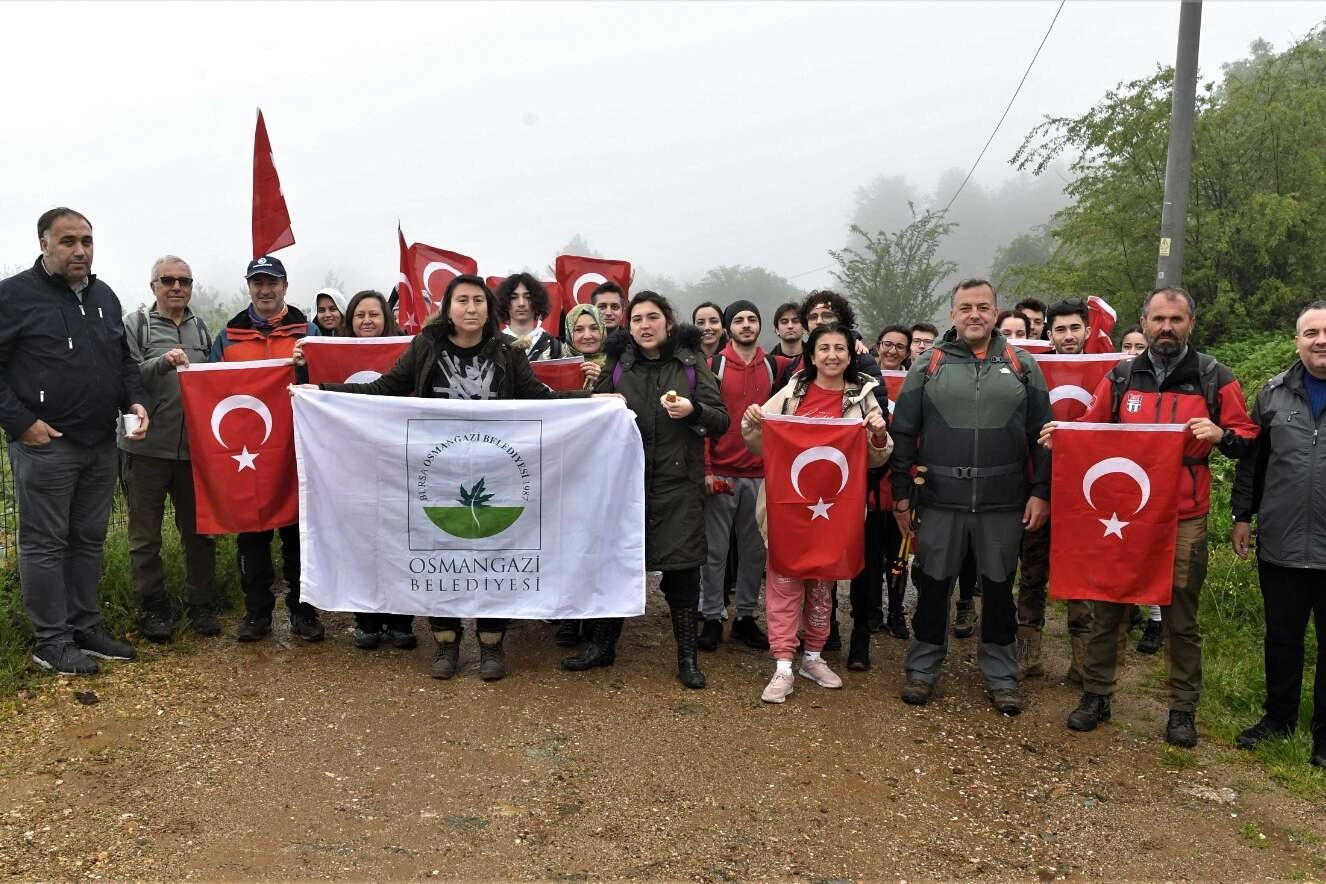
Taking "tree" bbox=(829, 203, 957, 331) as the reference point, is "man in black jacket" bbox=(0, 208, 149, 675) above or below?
below

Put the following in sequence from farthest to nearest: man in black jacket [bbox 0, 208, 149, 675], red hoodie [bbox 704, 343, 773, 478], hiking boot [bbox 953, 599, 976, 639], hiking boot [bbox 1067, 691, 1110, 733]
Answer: hiking boot [bbox 953, 599, 976, 639], red hoodie [bbox 704, 343, 773, 478], man in black jacket [bbox 0, 208, 149, 675], hiking boot [bbox 1067, 691, 1110, 733]

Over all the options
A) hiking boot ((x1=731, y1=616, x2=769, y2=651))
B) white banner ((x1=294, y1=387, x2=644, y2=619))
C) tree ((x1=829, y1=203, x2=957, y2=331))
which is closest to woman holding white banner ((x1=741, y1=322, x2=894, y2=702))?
hiking boot ((x1=731, y1=616, x2=769, y2=651))

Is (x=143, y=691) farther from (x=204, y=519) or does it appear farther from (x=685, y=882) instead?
(x=685, y=882)

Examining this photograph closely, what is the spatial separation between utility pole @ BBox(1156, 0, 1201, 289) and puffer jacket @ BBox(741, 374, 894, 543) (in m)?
5.53

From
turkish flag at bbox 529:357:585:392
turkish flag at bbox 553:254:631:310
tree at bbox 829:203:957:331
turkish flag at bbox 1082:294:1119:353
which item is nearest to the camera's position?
turkish flag at bbox 529:357:585:392

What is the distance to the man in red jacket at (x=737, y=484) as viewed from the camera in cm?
579

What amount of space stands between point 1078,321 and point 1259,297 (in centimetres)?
1165

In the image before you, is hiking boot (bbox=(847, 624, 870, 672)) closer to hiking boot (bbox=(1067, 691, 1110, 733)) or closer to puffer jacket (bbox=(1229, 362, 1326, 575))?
hiking boot (bbox=(1067, 691, 1110, 733))

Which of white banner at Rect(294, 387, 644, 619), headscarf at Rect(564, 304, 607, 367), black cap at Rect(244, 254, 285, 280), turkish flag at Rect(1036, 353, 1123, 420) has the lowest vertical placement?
white banner at Rect(294, 387, 644, 619)

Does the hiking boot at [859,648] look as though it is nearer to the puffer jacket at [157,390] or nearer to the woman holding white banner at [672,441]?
the woman holding white banner at [672,441]

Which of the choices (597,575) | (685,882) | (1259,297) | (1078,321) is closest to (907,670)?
(597,575)

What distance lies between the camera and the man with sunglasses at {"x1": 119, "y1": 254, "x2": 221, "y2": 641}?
18.1ft

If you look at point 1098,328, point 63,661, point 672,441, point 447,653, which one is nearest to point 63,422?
point 63,661

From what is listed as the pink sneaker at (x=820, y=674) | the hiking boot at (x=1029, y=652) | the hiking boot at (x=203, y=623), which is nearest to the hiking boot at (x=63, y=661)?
the hiking boot at (x=203, y=623)
